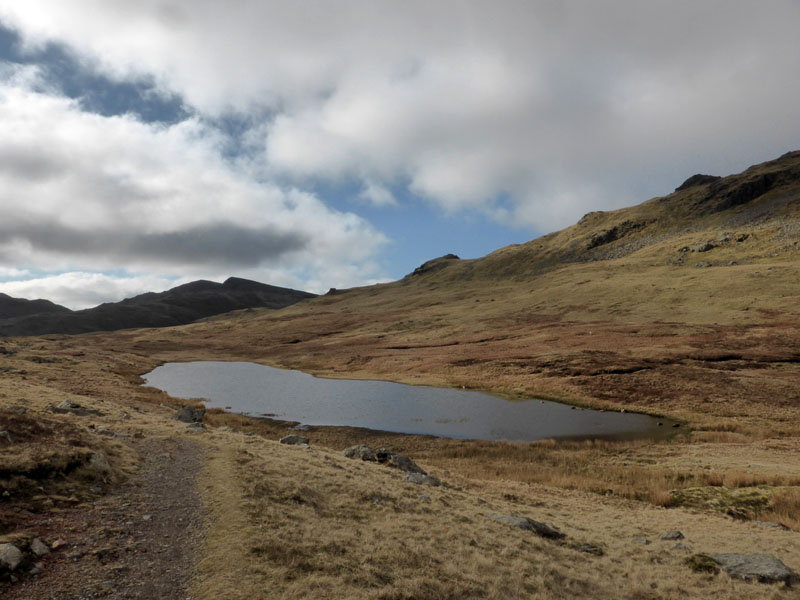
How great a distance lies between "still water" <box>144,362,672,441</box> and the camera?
4912 centimetres

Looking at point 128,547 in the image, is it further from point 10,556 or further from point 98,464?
Result: point 98,464

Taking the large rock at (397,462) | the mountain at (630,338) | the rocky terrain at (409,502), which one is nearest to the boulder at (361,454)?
the rocky terrain at (409,502)

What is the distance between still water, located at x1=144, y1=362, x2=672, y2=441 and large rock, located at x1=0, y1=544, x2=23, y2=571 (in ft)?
135

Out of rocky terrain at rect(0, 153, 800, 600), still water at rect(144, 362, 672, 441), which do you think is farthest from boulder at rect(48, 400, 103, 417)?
still water at rect(144, 362, 672, 441)

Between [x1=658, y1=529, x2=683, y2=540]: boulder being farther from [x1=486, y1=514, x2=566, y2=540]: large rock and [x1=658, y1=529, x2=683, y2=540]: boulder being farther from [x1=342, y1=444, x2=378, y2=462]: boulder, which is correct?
[x1=342, y1=444, x2=378, y2=462]: boulder

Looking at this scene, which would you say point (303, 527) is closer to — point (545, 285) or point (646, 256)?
point (545, 285)

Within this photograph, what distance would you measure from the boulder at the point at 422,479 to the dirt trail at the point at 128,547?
1228cm

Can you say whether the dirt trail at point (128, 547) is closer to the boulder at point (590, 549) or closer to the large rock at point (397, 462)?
the large rock at point (397, 462)

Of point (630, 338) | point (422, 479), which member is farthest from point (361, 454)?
point (630, 338)

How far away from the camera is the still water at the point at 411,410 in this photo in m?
49.1

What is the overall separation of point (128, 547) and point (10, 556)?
8.62ft

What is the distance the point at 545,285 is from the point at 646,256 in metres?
46.0

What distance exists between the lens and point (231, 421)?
5038 centimetres

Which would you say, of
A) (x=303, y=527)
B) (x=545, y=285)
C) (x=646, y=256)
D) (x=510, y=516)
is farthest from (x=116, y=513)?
(x=646, y=256)
